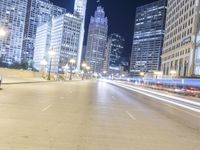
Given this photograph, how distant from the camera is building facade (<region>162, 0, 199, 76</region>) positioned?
112 meters

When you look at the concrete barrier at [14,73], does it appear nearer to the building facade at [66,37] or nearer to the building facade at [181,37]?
the building facade at [181,37]

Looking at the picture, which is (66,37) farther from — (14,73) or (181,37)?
(14,73)

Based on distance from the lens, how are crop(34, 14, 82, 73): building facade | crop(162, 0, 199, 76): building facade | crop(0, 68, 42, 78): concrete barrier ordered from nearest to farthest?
crop(0, 68, 42, 78): concrete barrier < crop(162, 0, 199, 76): building facade < crop(34, 14, 82, 73): building facade

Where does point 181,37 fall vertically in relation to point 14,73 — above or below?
above

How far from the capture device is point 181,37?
127 m

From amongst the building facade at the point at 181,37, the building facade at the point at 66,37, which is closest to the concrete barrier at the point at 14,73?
the building facade at the point at 181,37

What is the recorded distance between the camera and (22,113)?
46.3ft

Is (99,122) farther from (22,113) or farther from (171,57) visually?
(171,57)

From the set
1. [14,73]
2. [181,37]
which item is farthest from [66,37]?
[14,73]

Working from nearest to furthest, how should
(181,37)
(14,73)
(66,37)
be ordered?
(14,73), (181,37), (66,37)

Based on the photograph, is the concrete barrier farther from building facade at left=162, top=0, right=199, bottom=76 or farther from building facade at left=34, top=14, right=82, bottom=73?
building facade at left=34, top=14, right=82, bottom=73

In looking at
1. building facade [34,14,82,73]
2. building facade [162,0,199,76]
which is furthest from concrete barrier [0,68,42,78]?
building facade [34,14,82,73]

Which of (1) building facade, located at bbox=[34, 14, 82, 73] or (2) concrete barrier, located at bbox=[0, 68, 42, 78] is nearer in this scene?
(2) concrete barrier, located at bbox=[0, 68, 42, 78]

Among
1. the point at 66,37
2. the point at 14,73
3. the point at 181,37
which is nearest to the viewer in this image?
the point at 14,73
